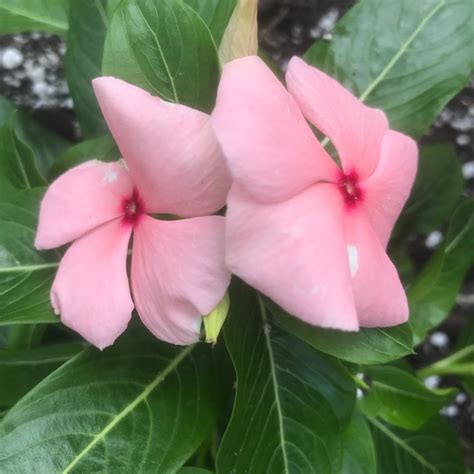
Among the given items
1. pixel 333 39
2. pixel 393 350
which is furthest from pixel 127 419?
pixel 333 39

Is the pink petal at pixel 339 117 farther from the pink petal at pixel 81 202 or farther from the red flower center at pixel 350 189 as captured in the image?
the pink petal at pixel 81 202

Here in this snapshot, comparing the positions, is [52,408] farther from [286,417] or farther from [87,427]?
[286,417]

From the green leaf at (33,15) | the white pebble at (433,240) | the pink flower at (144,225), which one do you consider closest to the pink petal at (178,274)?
the pink flower at (144,225)

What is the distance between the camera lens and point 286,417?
2.48 feet

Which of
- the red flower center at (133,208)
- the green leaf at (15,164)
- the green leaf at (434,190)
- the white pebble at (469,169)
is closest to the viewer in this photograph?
the red flower center at (133,208)

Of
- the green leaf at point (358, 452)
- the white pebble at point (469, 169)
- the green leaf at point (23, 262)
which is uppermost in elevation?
the white pebble at point (469, 169)

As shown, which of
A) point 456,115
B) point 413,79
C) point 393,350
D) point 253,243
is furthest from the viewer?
point 456,115

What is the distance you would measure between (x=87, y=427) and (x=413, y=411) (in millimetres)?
398

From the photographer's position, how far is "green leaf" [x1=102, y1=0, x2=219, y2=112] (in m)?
0.67

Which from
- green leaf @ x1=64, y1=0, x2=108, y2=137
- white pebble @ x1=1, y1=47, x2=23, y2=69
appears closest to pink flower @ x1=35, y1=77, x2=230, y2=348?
green leaf @ x1=64, y1=0, x2=108, y2=137

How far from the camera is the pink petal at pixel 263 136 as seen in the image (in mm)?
494

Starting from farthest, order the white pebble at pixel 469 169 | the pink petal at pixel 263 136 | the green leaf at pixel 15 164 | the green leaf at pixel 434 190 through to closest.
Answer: the white pebble at pixel 469 169
the green leaf at pixel 434 190
the green leaf at pixel 15 164
the pink petal at pixel 263 136

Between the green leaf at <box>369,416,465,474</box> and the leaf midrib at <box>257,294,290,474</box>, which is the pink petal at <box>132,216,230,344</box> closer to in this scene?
the leaf midrib at <box>257,294,290,474</box>

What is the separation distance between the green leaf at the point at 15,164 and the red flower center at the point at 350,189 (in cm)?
44
